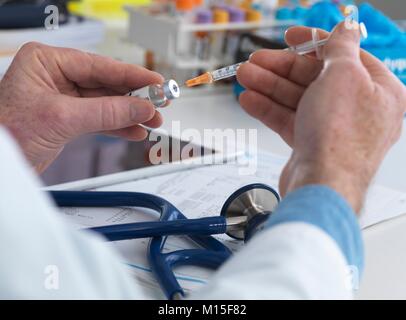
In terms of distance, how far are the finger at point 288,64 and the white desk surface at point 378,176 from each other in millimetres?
220

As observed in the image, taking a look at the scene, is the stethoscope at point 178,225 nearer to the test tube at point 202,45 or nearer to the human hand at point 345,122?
the human hand at point 345,122

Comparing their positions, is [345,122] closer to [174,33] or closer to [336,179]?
[336,179]

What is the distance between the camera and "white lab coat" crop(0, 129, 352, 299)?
0.38 m

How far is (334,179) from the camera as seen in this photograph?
1.74ft

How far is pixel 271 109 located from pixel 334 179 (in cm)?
23

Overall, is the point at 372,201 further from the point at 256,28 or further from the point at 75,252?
the point at 256,28

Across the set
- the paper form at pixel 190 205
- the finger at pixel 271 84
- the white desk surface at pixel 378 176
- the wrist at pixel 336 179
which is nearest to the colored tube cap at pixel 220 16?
the white desk surface at pixel 378 176

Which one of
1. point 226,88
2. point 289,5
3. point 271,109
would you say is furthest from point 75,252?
point 289,5

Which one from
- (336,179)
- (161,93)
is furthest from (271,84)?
(336,179)

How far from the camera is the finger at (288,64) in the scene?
734 mm

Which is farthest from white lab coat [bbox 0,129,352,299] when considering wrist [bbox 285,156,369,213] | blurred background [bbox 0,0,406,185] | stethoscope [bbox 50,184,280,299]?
blurred background [bbox 0,0,406,185]

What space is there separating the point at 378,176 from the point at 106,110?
36 centimetres

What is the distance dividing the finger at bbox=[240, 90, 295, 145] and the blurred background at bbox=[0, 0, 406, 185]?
0.49m

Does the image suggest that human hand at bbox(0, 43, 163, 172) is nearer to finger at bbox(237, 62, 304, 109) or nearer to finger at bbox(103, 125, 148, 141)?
finger at bbox(103, 125, 148, 141)
